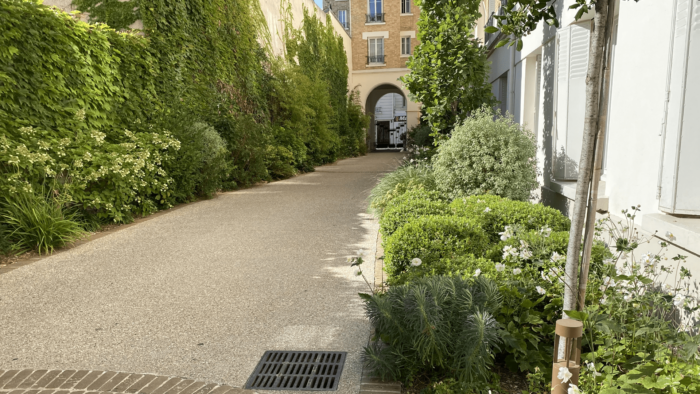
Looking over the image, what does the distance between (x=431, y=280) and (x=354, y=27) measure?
26.8 meters

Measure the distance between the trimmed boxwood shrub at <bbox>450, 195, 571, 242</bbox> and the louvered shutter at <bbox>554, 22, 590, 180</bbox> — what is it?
4.45 ft

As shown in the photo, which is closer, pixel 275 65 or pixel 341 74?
pixel 275 65

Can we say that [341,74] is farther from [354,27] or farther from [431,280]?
[431,280]

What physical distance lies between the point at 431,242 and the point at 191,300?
1960 mm

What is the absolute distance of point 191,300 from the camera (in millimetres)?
3715

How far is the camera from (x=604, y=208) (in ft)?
14.3

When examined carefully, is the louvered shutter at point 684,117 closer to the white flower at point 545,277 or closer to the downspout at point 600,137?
the white flower at point 545,277

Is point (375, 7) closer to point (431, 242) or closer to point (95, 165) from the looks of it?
point (95, 165)

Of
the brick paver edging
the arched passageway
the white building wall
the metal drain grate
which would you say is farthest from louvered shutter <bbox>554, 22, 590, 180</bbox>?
the arched passageway

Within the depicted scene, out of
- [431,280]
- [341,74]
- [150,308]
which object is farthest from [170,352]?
[341,74]

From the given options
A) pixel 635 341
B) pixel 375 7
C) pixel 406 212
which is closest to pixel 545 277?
pixel 635 341

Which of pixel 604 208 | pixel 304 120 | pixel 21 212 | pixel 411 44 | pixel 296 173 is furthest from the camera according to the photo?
pixel 411 44

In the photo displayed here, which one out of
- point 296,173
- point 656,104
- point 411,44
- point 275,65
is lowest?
point 296,173

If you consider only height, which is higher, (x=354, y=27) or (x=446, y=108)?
(x=354, y=27)
